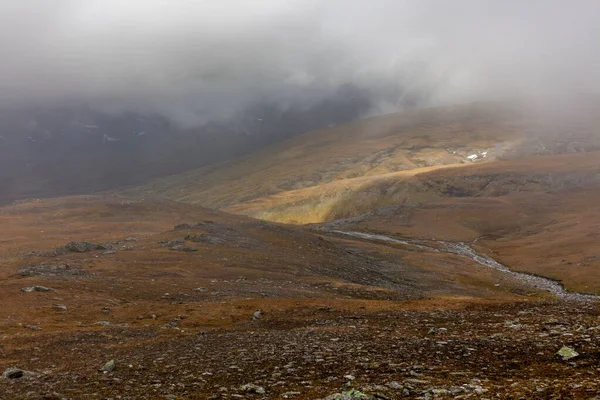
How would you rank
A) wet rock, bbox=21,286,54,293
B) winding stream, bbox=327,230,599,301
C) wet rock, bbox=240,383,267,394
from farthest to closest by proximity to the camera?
winding stream, bbox=327,230,599,301, wet rock, bbox=21,286,54,293, wet rock, bbox=240,383,267,394

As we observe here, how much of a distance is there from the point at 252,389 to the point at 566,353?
416 inches

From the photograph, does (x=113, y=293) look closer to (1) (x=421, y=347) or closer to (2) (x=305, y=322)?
(2) (x=305, y=322)

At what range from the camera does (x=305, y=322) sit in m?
30.5

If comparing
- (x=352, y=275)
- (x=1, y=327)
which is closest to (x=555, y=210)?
(x=352, y=275)

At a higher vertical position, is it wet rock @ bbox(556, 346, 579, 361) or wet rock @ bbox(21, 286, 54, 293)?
wet rock @ bbox(21, 286, 54, 293)

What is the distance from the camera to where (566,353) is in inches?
590

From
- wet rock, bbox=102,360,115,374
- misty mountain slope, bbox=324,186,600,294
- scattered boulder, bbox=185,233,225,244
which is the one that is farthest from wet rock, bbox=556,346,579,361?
misty mountain slope, bbox=324,186,600,294

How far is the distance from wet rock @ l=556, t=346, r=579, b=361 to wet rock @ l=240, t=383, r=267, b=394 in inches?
391

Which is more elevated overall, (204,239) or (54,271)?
(54,271)

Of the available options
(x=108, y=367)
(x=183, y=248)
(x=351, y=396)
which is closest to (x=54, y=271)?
(x=183, y=248)

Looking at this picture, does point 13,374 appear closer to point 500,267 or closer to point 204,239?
point 204,239

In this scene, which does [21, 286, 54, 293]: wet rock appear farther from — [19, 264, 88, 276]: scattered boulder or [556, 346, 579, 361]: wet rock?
[556, 346, 579, 361]: wet rock

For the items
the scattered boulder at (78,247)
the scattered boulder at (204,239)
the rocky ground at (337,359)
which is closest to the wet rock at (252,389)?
the rocky ground at (337,359)

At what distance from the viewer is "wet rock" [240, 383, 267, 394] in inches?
545
